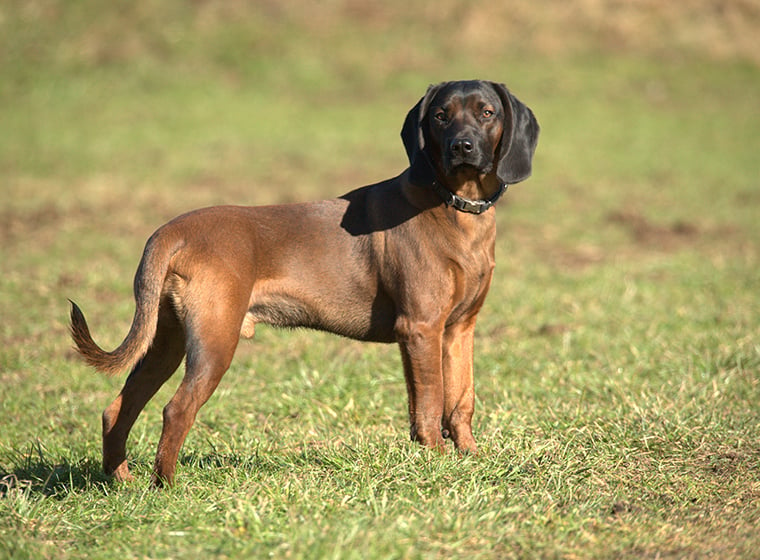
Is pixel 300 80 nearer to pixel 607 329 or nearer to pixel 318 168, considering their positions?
pixel 318 168

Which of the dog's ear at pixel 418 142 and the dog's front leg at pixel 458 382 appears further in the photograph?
the dog's front leg at pixel 458 382

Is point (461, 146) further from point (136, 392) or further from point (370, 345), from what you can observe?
point (370, 345)

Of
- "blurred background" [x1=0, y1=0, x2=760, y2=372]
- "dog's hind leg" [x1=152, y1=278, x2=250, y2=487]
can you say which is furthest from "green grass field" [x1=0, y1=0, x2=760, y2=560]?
"dog's hind leg" [x1=152, y1=278, x2=250, y2=487]

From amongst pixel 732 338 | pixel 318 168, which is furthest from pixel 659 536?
pixel 318 168

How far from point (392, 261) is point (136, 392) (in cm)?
141

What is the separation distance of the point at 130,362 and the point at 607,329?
13.0 ft

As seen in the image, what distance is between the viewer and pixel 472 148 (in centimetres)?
437

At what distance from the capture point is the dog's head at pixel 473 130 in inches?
177

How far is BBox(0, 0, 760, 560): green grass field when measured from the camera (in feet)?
12.1

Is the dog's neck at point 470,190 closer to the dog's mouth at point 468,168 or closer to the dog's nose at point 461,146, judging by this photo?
the dog's mouth at point 468,168

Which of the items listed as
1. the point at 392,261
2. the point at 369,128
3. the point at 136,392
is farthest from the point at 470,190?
the point at 369,128

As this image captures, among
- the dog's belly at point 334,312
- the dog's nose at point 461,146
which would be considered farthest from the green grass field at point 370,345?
the dog's nose at point 461,146

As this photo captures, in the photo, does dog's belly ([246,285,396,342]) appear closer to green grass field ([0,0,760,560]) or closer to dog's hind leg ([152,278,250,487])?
dog's hind leg ([152,278,250,487])

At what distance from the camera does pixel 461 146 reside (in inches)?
171
